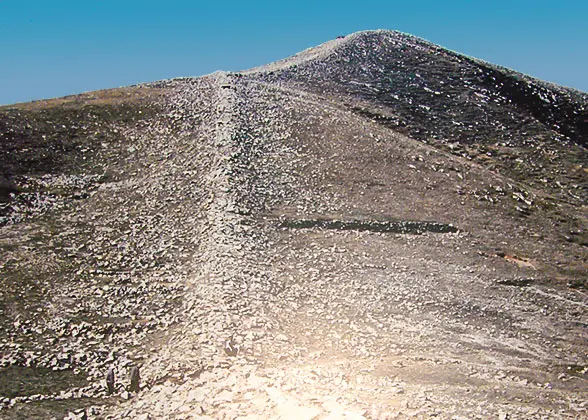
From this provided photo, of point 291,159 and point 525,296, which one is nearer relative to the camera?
point 525,296

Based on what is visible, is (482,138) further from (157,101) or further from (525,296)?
(157,101)

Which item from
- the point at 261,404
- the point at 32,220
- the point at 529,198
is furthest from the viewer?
the point at 529,198

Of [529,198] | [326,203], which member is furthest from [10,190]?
[529,198]

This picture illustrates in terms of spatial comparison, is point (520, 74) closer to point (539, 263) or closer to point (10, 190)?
point (539, 263)

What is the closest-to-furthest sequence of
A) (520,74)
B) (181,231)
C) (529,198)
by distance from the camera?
(181,231), (529,198), (520,74)

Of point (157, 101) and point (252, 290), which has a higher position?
point (157, 101)

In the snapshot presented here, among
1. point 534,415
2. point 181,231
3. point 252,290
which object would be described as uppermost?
point 181,231
